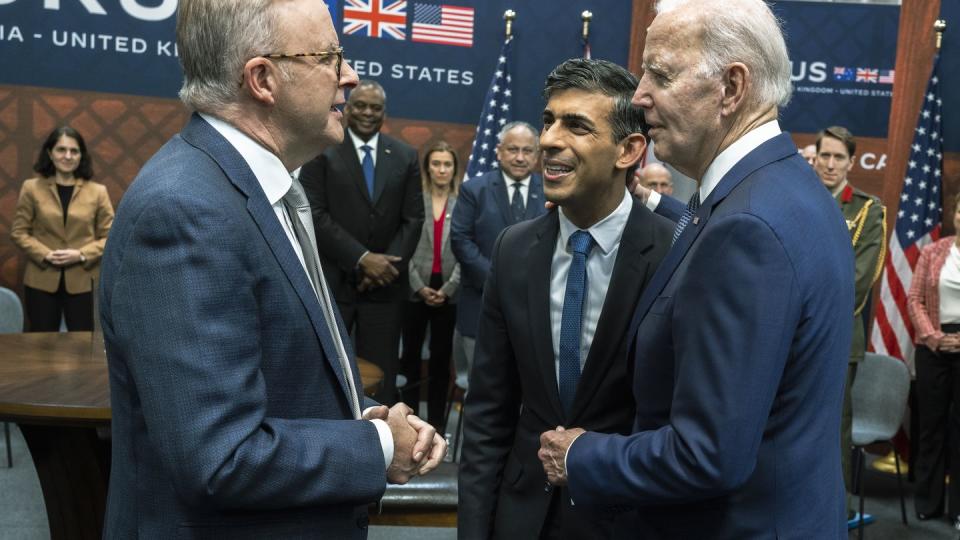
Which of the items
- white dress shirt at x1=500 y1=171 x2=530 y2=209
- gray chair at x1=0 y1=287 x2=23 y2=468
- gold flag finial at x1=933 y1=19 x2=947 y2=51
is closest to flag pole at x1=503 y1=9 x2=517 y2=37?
white dress shirt at x1=500 y1=171 x2=530 y2=209

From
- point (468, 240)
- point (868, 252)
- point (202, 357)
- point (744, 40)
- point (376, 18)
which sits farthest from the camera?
point (376, 18)

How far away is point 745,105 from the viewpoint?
1.58 metres

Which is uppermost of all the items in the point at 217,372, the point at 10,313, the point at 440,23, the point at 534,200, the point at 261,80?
the point at 440,23

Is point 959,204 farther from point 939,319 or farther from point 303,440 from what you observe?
point 303,440

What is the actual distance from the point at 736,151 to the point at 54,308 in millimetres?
5296

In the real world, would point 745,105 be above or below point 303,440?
above

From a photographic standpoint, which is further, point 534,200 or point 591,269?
point 534,200

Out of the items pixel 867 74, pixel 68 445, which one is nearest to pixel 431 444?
pixel 68 445

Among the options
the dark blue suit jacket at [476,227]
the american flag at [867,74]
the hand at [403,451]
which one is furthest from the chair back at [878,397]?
the hand at [403,451]

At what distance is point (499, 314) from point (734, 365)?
817 millimetres

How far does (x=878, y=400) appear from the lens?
504 cm

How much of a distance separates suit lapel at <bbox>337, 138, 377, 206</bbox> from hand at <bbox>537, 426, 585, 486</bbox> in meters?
3.58

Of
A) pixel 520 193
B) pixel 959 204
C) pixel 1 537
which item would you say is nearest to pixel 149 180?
pixel 1 537

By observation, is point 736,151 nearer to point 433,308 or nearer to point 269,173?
point 269,173
